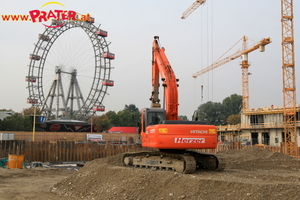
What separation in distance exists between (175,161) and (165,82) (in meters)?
3.72

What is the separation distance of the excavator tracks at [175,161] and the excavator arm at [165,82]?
178 cm

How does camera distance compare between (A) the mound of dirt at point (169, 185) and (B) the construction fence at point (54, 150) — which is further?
(B) the construction fence at point (54, 150)

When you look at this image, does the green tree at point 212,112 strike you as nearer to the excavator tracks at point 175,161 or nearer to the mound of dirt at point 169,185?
the excavator tracks at point 175,161

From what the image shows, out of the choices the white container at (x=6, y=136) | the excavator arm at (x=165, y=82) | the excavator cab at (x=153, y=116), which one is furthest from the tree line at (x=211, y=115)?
the excavator cab at (x=153, y=116)

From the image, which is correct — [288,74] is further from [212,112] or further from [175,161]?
[212,112]

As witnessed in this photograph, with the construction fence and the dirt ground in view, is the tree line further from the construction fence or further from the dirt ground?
the dirt ground

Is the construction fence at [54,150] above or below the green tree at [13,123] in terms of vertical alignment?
below

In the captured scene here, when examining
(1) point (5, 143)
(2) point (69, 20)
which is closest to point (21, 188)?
(1) point (5, 143)

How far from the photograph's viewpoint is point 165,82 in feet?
48.5

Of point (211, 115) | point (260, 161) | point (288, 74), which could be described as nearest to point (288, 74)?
point (288, 74)

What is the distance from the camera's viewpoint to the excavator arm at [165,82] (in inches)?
569

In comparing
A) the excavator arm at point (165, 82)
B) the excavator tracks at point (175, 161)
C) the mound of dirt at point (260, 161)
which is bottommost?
the mound of dirt at point (260, 161)

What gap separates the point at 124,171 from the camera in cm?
1270

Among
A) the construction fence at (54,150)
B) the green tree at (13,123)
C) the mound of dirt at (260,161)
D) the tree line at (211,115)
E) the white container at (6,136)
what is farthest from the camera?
the tree line at (211,115)
